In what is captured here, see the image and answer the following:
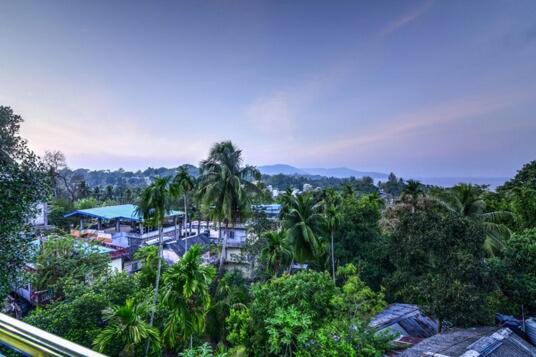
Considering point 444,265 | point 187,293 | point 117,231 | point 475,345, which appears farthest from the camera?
point 117,231

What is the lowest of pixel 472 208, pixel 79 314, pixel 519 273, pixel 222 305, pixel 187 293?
pixel 222 305

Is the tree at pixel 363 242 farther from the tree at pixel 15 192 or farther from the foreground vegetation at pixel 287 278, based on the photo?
the tree at pixel 15 192

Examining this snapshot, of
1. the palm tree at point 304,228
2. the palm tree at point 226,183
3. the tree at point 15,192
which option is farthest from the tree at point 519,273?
the tree at point 15,192

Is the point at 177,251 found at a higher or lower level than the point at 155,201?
lower

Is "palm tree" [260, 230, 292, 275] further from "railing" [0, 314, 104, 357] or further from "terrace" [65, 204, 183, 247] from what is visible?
"railing" [0, 314, 104, 357]

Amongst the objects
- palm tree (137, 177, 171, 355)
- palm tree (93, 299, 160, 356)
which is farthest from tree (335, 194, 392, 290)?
palm tree (93, 299, 160, 356)

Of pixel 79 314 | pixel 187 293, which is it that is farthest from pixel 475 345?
pixel 79 314

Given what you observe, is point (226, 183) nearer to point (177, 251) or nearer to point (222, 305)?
point (222, 305)

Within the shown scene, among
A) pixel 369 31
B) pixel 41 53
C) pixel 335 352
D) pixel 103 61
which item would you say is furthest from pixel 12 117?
pixel 369 31
